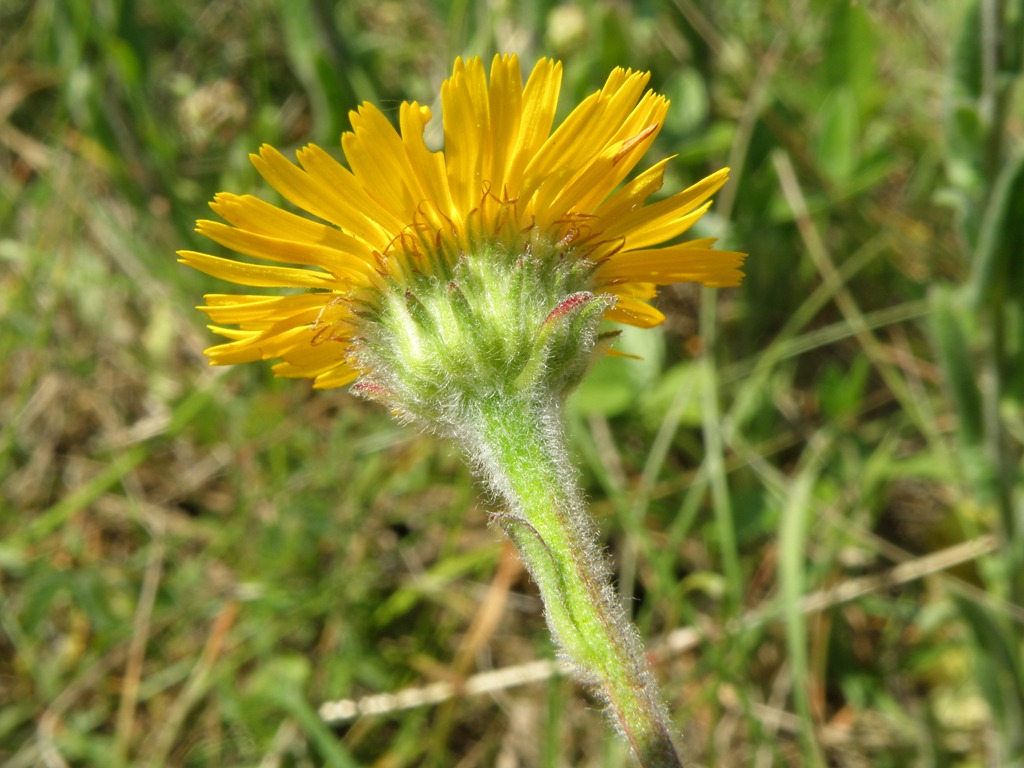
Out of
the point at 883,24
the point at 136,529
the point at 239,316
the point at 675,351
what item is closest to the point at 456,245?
the point at 239,316

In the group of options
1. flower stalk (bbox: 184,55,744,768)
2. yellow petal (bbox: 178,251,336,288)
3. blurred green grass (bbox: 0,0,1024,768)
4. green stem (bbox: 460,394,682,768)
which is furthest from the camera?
blurred green grass (bbox: 0,0,1024,768)

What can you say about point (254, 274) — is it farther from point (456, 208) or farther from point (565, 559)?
point (565, 559)

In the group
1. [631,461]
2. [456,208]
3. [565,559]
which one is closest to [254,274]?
[456,208]

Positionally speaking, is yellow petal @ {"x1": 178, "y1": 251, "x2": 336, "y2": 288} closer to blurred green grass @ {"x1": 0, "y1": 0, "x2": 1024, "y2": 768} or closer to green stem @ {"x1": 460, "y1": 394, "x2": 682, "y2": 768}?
green stem @ {"x1": 460, "y1": 394, "x2": 682, "y2": 768}

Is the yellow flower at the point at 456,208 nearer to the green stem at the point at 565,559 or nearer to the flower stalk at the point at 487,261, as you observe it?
the flower stalk at the point at 487,261

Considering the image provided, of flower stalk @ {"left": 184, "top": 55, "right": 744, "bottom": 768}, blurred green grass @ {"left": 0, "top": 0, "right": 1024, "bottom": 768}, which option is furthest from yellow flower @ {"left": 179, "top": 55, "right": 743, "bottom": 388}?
blurred green grass @ {"left": 0, "top": 0, "right": 1024, "bottom": 768}

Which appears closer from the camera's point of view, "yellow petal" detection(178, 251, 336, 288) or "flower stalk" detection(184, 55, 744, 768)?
"flower stalk" detection(184, 55, 744, 768)

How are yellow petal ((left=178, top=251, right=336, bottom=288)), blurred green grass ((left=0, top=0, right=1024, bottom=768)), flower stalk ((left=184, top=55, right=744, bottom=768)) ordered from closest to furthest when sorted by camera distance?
flower stalk ((left=184, top=55, right=744, bottom=768)) → yellow petal ((left=178, top=251, right=336, bottom=288)) → blurred green grass ((left=0, top=0, right=1024, bottom=768))

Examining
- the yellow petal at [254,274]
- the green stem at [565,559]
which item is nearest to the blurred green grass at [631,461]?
the green stem at [565,559]
